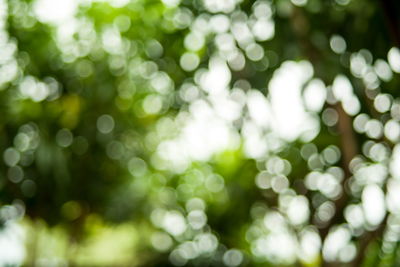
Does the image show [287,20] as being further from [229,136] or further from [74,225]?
[74,225]

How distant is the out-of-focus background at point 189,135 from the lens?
159cm

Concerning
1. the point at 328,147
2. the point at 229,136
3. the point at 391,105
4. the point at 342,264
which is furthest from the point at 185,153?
the point at 391,105

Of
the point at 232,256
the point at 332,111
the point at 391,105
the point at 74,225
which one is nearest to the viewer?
the point at 391,105

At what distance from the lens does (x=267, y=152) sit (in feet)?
6.70

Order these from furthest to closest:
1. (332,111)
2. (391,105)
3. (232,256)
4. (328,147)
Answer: (232,256), (328,147), (332,111), (391,105)

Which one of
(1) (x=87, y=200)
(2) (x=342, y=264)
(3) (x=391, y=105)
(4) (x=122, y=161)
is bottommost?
(1) (x=87, y=200)

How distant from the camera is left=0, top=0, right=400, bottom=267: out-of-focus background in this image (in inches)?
62.6

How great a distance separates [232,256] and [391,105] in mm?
1293

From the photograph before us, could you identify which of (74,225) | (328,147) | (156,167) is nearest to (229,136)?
→ (328,147)

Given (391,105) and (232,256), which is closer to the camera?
(391,105)

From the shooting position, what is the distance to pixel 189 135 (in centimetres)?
234

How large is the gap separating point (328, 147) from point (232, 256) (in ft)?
2.95

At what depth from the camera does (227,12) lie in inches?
62.9

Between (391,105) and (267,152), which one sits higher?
(391,105)
